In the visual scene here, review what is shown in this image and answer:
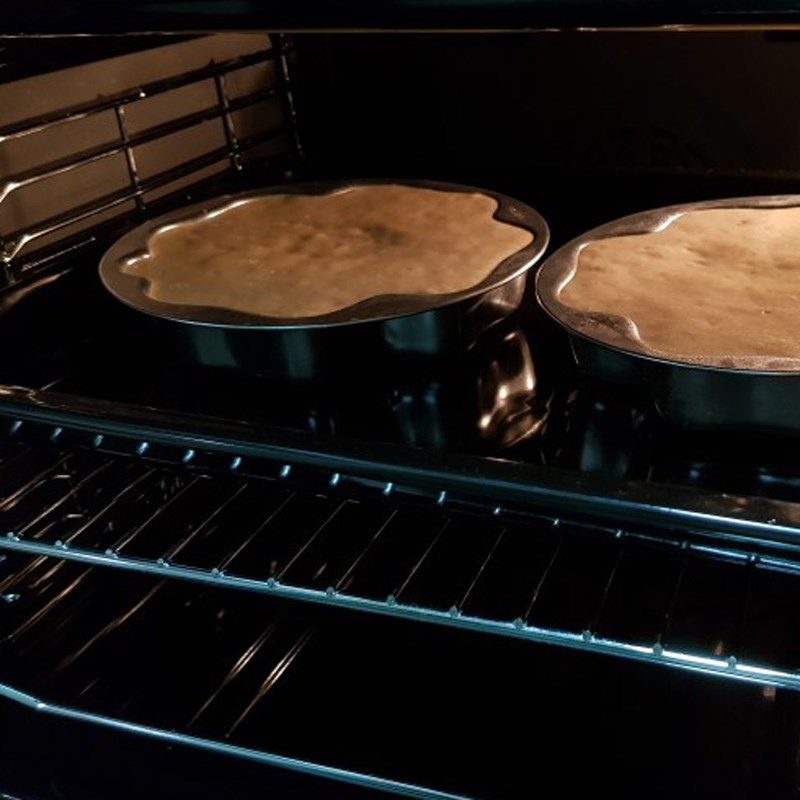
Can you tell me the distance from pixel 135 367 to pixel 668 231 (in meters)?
0.53

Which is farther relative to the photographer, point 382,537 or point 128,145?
point 128,145

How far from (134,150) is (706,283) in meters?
0.73

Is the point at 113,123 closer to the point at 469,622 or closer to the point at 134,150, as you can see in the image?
the point at 134,150

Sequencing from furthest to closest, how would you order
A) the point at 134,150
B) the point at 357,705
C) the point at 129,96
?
1. the point at 134,150
2. the point at 129,96
3. the point at 357,705

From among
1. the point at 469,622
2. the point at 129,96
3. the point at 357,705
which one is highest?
the point at 129,96

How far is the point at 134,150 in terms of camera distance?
1285mm

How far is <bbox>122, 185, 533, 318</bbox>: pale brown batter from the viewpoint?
958 millimetres

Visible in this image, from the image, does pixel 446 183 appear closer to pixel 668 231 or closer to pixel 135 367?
pixel 668 231

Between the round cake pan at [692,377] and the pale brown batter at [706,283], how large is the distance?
0.02 meters

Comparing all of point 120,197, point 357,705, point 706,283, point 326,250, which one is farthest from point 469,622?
point 120,197

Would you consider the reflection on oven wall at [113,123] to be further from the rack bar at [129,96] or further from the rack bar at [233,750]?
the rack bar at [233,750]

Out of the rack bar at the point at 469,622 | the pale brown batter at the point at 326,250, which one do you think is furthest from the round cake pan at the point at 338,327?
Answer: the rack bar at the point at 469,622

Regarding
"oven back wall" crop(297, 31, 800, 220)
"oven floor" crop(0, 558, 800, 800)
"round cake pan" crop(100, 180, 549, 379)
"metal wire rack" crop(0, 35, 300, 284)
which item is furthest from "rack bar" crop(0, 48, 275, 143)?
"oven floor" crop(0, 558, 800, 800)

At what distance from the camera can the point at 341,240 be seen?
1.09 metres
